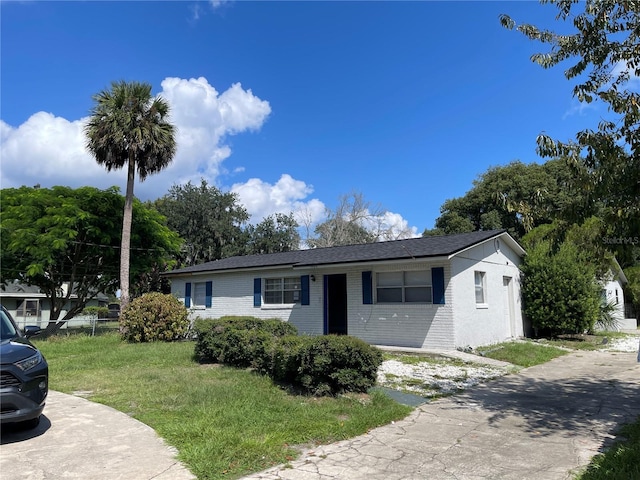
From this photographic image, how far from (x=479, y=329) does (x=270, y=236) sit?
2795 centimetres

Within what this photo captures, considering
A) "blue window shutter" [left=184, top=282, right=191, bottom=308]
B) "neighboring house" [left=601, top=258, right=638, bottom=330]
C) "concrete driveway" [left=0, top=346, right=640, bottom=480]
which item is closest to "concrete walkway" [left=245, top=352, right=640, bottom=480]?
"concrete driveway" [left=0, top=346, right=640, bottom=480]

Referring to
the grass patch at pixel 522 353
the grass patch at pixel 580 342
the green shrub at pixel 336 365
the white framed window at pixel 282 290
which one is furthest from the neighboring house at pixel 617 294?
the green shrub at pixel 336 365

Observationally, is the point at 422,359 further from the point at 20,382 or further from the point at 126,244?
the point at 126,244

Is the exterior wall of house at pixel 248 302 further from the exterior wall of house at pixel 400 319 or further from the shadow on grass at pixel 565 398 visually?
the shadow on grass at pixel 565 398

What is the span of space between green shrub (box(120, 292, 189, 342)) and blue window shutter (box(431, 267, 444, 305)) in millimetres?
8899

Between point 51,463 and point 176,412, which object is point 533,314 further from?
point 51,463

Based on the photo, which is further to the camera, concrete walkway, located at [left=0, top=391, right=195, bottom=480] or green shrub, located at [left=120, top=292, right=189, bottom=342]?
green shrub, located at [left=120, top=292, right=189, bottom=342]

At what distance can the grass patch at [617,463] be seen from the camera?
405 centimetres

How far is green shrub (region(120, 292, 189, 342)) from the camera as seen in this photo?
15.1m

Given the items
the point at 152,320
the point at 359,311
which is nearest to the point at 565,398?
the point at 359,311

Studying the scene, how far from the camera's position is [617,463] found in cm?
434

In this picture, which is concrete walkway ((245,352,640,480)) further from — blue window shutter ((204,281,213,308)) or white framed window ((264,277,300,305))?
blue window shutter ((204,281,213,308))

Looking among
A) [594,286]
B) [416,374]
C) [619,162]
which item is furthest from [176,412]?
[594,286]

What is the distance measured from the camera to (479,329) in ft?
45.9
